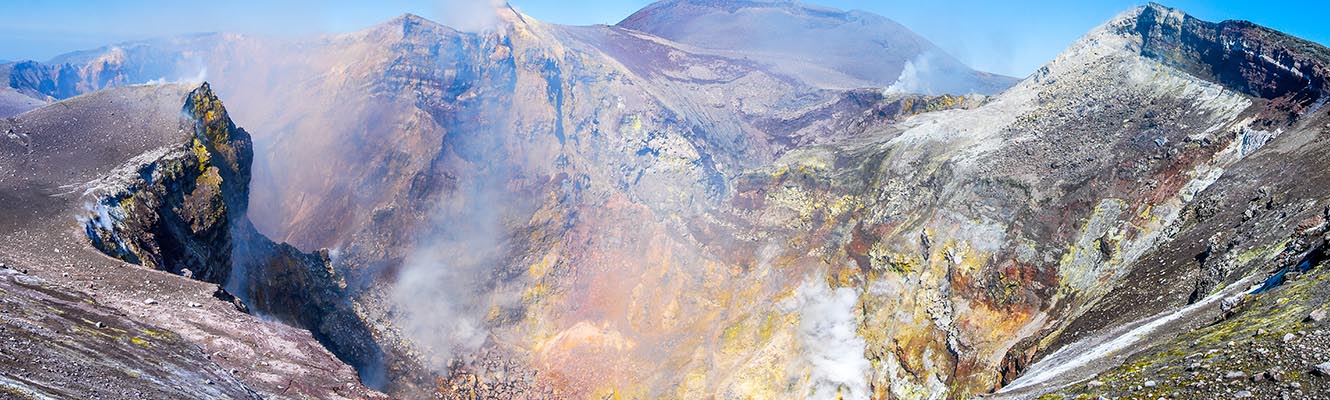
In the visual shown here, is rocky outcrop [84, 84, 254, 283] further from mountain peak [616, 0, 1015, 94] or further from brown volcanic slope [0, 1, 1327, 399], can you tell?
mountain peak [616, 0, 1015, 94]

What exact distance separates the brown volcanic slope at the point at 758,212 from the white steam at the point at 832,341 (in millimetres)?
166

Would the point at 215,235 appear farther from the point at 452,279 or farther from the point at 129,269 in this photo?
the point at 452,279

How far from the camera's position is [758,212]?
2603 inches

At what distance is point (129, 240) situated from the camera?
27.0 meters

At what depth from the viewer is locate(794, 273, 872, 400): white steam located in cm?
4459

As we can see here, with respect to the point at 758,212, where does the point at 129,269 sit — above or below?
above

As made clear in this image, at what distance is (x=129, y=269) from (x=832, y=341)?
3762cm

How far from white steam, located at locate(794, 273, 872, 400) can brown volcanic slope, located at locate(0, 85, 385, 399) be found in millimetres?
31145

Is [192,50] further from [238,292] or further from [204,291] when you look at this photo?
[204,291]

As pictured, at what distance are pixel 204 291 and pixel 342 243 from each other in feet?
130

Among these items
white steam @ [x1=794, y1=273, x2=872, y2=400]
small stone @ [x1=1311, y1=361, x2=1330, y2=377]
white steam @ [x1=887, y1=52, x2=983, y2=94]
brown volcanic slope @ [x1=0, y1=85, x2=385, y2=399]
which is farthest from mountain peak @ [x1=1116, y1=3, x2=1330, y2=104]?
white steam @ [x1=887, y1=52, x2=983, y2=94]

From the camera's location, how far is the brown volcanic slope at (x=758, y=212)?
3444 cm

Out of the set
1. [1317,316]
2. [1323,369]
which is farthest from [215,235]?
[1317,316]

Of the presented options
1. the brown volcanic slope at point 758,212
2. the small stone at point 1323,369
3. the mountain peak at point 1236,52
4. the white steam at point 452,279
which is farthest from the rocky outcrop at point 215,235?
the mountain peak at point 1236,52
